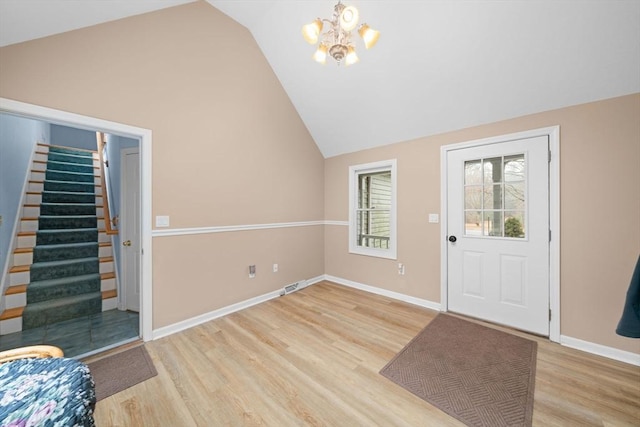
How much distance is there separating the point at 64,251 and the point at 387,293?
4489 millimetres

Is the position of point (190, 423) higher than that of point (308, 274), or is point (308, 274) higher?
point (308, 274)

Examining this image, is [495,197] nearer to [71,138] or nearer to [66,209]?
[66,209]

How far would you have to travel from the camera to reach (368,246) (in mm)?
4055

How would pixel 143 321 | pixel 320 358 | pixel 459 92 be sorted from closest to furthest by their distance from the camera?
pixel 320 358 < pixel 143 321 < pixel 459 92

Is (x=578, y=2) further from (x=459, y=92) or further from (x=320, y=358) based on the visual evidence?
(x=320, y=358)

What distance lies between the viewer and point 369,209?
13.2 feet

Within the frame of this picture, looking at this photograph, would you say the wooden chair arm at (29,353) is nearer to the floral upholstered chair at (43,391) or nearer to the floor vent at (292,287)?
the floral upholstered chair at (43,391)

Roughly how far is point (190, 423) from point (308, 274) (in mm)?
2727

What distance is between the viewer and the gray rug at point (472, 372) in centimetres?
159

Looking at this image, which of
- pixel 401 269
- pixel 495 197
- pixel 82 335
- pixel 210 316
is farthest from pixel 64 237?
pixel 495 197

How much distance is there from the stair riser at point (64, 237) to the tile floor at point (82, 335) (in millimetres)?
1244

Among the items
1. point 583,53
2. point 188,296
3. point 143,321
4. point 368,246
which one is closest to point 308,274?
point 368,246

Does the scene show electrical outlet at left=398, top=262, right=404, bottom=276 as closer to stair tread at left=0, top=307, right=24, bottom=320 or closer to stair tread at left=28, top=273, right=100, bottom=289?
stair tread at left=28, top=273, right=100, bottom=289

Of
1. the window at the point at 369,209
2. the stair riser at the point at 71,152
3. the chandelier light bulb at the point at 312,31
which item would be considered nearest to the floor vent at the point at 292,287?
the window at the point at 369,209
